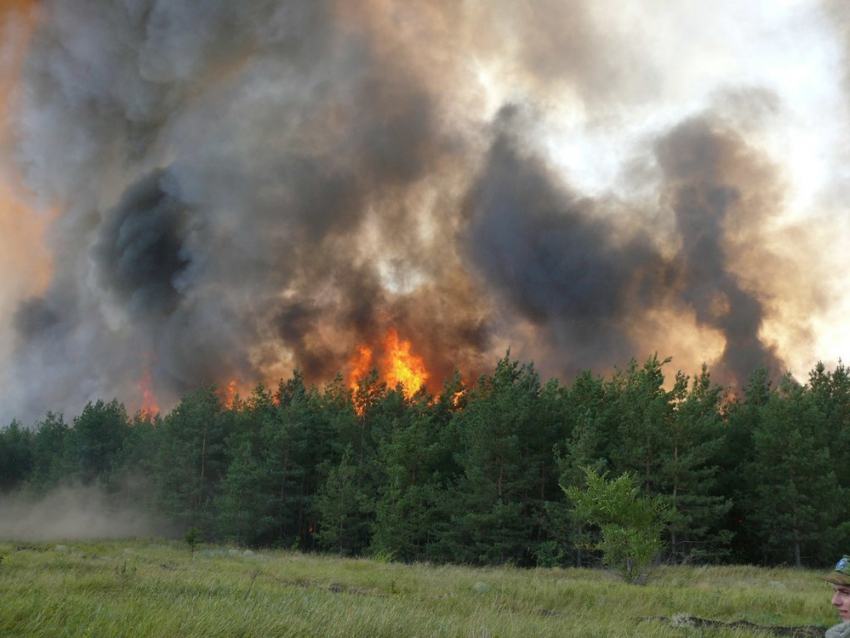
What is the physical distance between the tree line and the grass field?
961cm

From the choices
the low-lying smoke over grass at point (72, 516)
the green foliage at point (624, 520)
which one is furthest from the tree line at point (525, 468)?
the low-lying smoke over grass at point (72, 516)

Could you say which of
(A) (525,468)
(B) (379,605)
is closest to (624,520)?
(B) (379,605)

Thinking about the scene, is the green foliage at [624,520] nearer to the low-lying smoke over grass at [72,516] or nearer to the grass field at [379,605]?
the grass field at [379,605]

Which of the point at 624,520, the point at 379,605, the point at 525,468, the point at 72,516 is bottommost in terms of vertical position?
the point at 72,516

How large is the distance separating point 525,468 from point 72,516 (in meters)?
56.8

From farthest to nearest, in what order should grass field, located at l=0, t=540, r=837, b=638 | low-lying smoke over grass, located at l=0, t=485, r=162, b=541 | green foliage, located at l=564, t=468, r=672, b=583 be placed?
low-lying smoke over grass, located at l=0, t=485, r=162, b=541, green foliage, located at l=564, t=468, r=672, b=583, grass field, located at l=0, t=540, r=837, b=638

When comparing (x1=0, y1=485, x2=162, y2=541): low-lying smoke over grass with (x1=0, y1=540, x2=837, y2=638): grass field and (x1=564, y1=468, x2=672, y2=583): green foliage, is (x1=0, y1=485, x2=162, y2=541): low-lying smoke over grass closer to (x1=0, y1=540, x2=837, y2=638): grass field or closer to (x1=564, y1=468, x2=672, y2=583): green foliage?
(x1=0, y1=540, x2=837, y2=638): grass field

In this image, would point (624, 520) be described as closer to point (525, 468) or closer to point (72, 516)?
point (525, 468)

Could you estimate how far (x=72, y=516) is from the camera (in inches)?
2758

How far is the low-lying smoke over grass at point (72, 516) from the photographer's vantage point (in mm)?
64125

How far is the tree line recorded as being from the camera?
3766cm

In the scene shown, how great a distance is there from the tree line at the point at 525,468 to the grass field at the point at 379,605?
961 centimetres

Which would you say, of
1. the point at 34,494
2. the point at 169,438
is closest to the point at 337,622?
the point at 169,438

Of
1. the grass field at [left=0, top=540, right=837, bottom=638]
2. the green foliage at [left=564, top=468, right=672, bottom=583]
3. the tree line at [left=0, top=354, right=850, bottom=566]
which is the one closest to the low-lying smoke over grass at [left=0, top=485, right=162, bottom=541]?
the tree line at [left=0, top=354, right=850, bottom=566]
